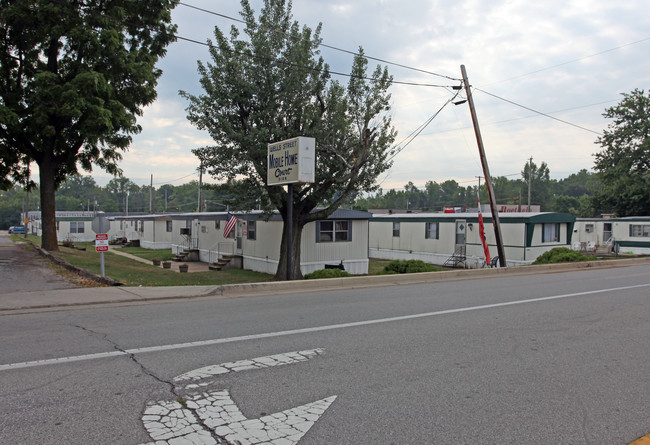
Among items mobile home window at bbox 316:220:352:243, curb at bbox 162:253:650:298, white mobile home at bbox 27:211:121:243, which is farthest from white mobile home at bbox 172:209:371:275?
white mobile home at bbox 27:211:121:243

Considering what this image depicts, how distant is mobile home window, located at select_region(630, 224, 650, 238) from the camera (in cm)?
3481

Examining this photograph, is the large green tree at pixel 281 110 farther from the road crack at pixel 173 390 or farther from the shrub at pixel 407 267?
the road crack at pixel 173 390

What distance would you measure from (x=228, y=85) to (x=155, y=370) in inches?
604

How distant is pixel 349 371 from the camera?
543 cm

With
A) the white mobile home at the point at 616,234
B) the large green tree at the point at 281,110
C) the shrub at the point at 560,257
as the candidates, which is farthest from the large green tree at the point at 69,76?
the white mobile home at the point at 616,234

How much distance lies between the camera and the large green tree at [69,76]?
754 inches

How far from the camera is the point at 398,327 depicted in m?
7.82

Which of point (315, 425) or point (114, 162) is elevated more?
point (114, 162)

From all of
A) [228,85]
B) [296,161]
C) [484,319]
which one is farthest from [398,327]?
[228,85]

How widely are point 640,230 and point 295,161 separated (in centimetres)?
3300

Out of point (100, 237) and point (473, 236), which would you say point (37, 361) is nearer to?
point (100, 237)

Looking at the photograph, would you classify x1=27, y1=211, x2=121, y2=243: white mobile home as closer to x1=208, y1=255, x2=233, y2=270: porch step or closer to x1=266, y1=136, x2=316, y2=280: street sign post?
x1=208, y1=255, x2=233, y2=270: porch step

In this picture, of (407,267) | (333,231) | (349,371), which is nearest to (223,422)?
(349,371)

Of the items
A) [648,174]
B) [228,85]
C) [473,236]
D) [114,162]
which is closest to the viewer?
[228,85]
